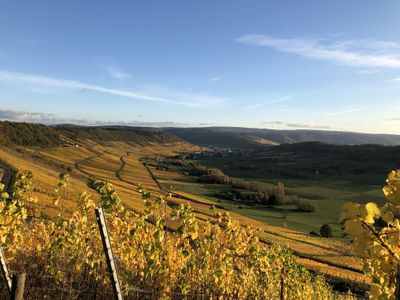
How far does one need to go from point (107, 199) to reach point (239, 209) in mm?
80289

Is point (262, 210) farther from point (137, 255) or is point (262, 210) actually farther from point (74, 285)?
point (74, 285)

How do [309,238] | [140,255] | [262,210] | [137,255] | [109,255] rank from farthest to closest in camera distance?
[262,210] → [309,238] → [140,255] → [137,255] → [109,255]

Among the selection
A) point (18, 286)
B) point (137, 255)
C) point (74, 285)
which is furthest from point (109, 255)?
point (74, 285)

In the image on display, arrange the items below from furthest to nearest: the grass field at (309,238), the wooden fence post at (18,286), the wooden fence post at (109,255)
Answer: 1. the grass field at (309,238)
2. the wooden fence post at (18,286)
3. the wooden fence post at (109,255)

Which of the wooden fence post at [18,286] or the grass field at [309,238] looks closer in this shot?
the wooden fence post at [18,286]

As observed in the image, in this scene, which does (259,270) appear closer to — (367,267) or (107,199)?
Result: (107,199)

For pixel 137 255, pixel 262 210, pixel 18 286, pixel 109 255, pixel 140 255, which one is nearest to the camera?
pixel 109 255

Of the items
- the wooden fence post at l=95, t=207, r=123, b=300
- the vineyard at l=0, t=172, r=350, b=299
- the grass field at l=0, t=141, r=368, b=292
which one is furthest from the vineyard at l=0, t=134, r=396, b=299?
the wooden fence post at l=95, t=207, r=123, b=300

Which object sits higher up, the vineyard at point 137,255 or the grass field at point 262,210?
the vineyard at point 137,255

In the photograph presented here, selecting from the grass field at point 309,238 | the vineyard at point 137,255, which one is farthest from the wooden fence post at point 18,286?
the grass field at point 309,238

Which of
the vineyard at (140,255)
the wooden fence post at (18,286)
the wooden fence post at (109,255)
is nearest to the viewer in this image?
the wooden fence post at (109,255)

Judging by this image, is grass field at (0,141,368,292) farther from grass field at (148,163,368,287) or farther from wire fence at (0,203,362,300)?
wire fence at (0,203,362,300)

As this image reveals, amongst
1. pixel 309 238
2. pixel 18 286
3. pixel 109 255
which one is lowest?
pixel 309 238

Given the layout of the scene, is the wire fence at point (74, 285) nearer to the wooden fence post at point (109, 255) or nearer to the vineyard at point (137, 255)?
the vineyard at point (137, 255)
